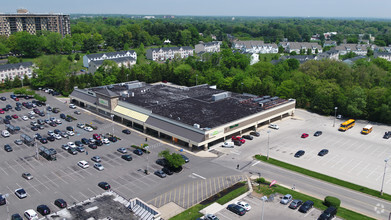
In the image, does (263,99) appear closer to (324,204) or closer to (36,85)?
(324,204)

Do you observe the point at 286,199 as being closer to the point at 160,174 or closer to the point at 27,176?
the point at 160,174

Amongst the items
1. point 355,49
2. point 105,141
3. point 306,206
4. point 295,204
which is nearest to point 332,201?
point 306,206

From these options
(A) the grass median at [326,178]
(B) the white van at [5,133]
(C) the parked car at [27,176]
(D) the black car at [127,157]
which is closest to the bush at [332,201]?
(A) the grass median at [326,178]

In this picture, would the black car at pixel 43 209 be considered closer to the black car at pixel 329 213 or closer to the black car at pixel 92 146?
the black car at pixel 92 146

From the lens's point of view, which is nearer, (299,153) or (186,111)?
(299,153)

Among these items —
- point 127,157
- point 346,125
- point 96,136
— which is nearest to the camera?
point 127,157

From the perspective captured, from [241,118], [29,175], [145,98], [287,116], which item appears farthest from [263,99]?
[29,175]
